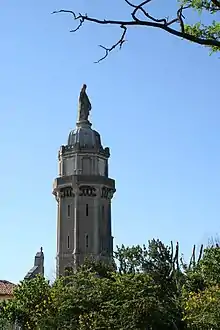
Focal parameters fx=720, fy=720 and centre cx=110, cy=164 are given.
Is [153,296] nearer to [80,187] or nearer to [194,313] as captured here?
[194,313]

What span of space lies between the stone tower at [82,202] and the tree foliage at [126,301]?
3515 centimetres

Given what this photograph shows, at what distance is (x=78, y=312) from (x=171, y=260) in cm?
1021

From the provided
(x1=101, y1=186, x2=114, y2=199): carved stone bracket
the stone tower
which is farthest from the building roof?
(x1=101, y1=186, x2=114, y2=199): carved stone bracket

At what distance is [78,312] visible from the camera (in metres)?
32.2

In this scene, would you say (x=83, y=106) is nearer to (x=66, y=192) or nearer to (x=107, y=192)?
(x=107, y=192)

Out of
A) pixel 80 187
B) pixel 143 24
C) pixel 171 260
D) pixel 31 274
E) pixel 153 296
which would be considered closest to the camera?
pixel 143 24

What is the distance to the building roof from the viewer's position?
54909 millimetres

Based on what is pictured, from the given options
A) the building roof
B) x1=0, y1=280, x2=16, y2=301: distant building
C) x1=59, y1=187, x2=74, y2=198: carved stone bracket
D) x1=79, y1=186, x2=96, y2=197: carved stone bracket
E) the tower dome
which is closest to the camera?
x1=0, y1=280, x2=16, y2=301: distant building

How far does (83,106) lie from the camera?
3187 inches

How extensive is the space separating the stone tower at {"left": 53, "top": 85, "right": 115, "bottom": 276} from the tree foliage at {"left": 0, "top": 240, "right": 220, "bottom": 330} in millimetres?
35149

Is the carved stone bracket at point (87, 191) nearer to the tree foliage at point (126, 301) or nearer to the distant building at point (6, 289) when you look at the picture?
the distant building at point (6, 289)

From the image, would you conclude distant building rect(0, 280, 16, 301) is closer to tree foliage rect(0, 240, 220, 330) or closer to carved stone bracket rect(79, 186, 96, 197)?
tree foliage rect(0, 240, 220, 330)

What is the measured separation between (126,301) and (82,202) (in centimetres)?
4534

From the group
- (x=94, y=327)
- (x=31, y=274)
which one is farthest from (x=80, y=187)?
(x=94, y=327)
